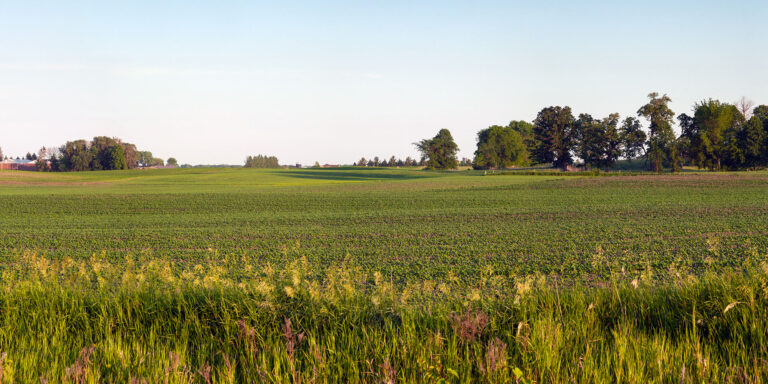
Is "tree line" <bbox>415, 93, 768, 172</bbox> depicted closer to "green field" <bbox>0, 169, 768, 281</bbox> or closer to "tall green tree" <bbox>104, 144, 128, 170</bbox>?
"green field" <bbox>0, 169, 768, 281</bbox>

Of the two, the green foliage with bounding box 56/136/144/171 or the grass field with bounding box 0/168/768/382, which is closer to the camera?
the grass field with bounding box 0/168/768/382

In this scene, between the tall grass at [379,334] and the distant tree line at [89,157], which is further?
the distant tree line at [89,157]

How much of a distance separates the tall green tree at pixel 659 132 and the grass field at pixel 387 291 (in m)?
52.7

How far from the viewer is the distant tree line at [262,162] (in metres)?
161

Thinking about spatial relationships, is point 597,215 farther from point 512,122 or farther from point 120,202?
point 512,122

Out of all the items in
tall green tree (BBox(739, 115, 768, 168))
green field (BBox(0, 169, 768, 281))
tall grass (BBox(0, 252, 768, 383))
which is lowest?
green field (BBox(0, 169, 768, 281))

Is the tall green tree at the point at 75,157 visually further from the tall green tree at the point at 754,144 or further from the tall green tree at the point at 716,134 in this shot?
the tall green tree at the point at 754,144

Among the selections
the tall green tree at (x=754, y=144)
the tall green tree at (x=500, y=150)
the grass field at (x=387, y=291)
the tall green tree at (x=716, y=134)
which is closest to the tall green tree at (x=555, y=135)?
the tall green tree at (x=500, y=150)

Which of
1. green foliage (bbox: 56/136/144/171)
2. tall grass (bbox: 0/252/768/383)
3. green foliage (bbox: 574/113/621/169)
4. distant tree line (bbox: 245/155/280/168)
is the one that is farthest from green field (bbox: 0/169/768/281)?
distant tree line (bbox: 245/155/280/168)

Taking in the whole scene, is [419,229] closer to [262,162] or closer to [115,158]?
[115,158]

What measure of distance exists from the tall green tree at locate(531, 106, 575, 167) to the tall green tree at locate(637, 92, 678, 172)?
14.1m

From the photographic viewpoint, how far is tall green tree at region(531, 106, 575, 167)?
304 feet

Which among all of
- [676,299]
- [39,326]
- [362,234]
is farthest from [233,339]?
[362,234]

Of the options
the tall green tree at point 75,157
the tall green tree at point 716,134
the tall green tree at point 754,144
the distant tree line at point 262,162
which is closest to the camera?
the tall green tree at point 754,144
